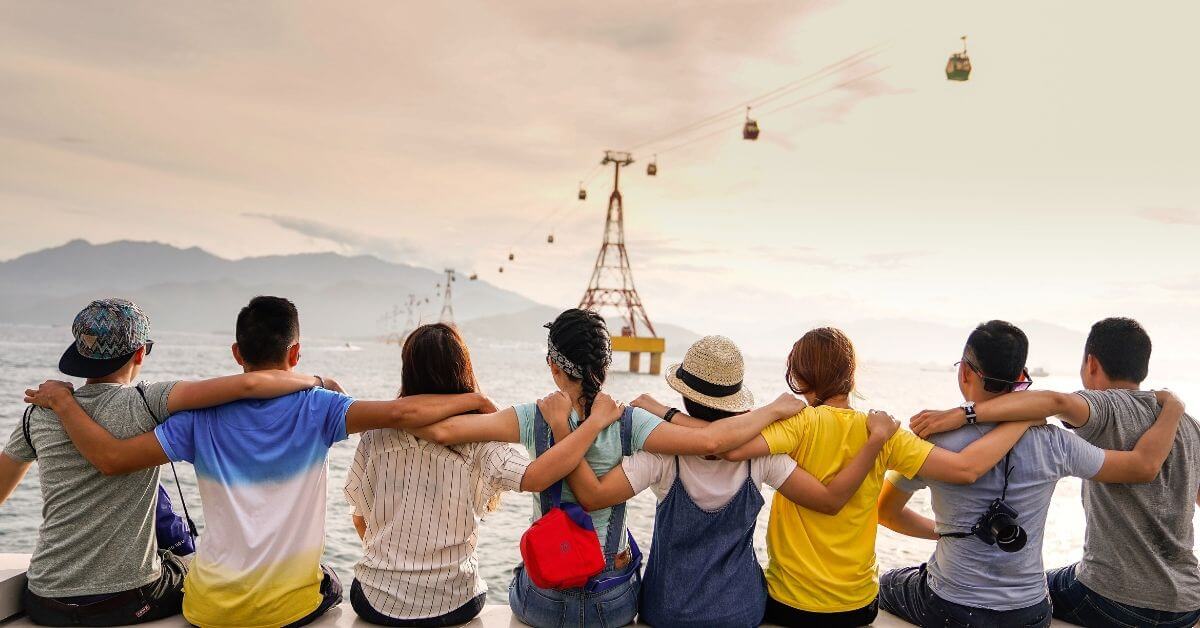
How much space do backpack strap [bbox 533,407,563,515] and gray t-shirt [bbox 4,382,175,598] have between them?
3.63ft

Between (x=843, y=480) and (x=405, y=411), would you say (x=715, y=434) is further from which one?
(x=405, y=411)

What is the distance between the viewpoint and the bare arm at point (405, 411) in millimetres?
2229

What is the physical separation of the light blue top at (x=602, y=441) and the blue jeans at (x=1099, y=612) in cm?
168

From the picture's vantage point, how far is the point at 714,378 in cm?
238

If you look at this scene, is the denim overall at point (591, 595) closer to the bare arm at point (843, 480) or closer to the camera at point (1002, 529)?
the bare arm at point (843, 480)

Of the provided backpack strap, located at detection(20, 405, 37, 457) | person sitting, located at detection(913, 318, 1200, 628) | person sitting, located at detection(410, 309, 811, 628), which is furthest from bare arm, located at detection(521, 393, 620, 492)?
backpack strap, located at detection(20, 405, 37, 457)

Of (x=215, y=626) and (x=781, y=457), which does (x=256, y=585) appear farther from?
(x=781, y=457)

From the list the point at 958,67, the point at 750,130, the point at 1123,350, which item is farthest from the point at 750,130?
the point at 1123,350

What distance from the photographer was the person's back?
2227 millimetres

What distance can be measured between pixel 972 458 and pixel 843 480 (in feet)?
1.34

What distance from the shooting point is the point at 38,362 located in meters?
35.2

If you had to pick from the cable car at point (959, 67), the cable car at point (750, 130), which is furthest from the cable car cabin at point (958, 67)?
the cable car at point (750, 130)

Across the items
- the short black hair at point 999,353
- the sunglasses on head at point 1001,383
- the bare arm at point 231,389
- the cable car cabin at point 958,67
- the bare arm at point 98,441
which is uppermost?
the cable car cabin at point 958,67

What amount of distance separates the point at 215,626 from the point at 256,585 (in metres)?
0.20
